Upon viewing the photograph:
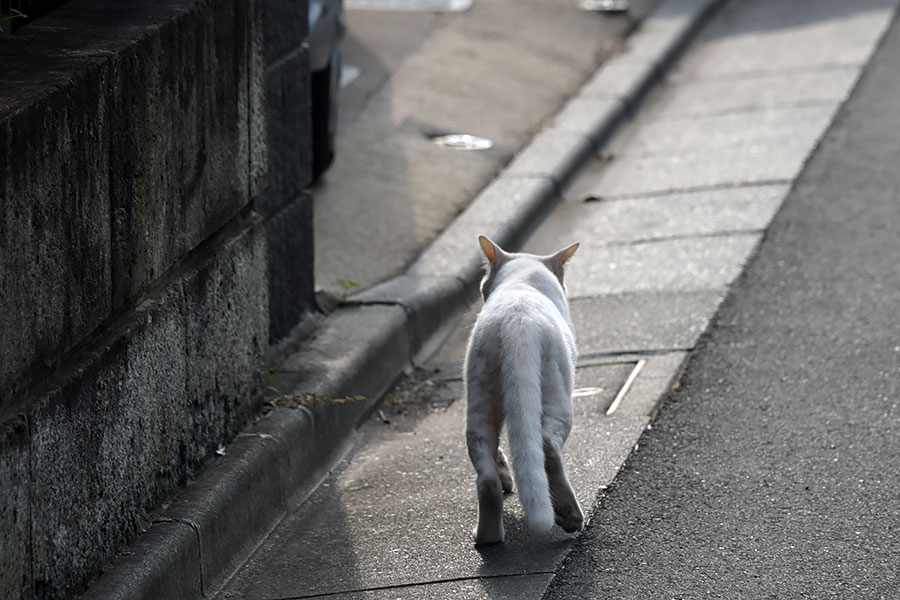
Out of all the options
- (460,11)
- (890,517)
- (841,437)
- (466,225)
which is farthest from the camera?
(460,11)

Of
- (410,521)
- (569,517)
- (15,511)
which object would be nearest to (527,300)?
(569,517)

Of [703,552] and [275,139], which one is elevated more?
[275,139]

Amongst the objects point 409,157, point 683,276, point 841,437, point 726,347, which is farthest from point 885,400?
point 409,157

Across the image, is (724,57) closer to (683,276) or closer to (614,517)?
(683,276)

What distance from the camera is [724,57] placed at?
10836 mm

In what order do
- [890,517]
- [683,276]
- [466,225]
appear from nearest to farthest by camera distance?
1. [890,517]
2. [683,276]
3. [466,225]

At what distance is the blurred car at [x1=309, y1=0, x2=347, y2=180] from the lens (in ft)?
24.1

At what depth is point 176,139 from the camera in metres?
4.25

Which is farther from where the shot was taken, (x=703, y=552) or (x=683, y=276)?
(x=683, y=276)

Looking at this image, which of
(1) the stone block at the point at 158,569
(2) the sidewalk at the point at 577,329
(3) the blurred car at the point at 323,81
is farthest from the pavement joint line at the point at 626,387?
(3) the blurred car at the point at 323,81

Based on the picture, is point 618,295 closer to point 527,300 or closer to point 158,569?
point 527,300

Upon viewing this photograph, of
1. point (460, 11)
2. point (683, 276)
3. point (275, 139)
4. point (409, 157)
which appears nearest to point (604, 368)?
point (683, 276)

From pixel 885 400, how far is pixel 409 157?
3.51m

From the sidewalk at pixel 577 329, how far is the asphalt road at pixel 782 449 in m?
0.13
